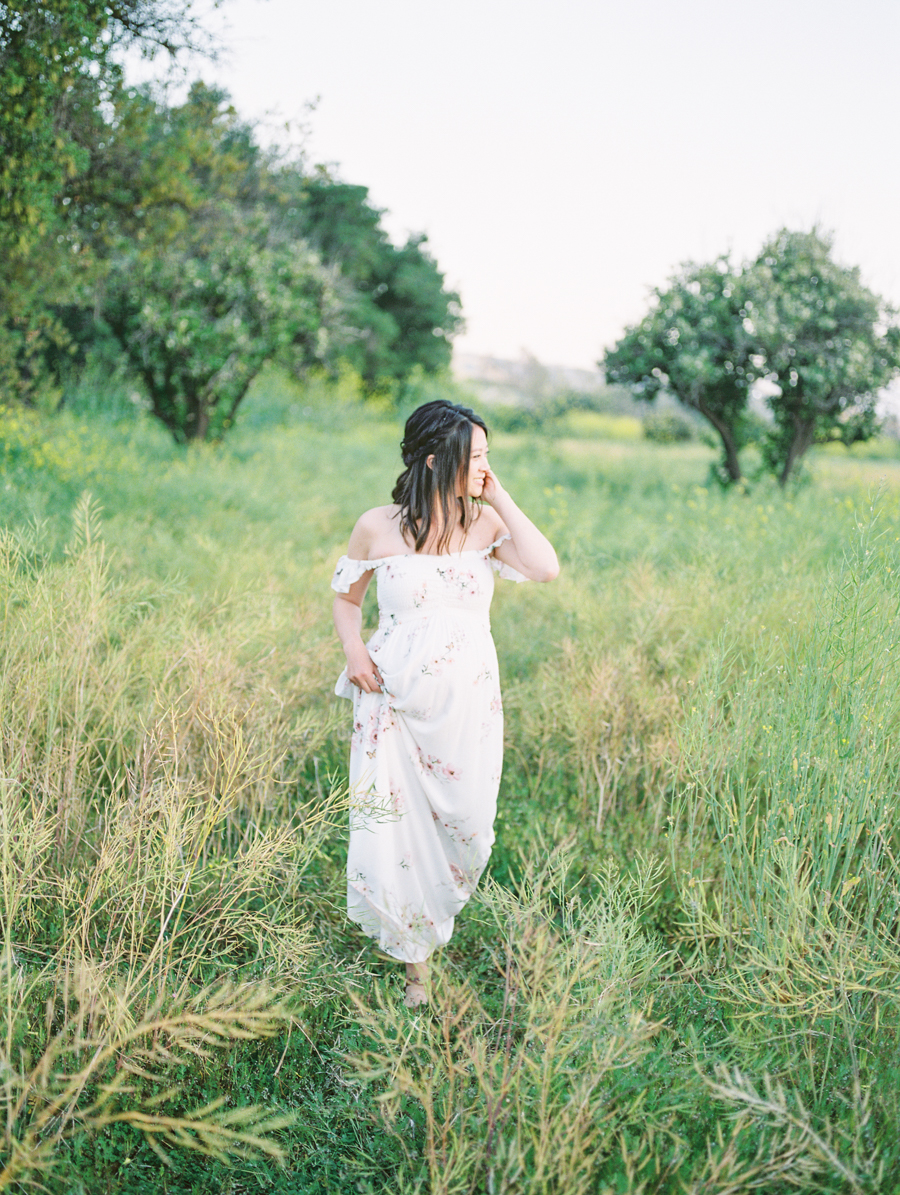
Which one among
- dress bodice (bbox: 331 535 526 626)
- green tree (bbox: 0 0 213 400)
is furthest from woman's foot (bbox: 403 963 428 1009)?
green tree (bbox: 0 0 213 400)

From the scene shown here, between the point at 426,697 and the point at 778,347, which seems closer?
the point at 426,697

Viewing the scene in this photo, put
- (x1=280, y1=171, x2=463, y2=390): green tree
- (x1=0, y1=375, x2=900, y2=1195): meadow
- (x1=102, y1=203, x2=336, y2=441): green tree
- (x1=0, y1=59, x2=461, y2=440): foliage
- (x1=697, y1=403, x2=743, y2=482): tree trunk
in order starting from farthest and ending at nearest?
(x1=280, y1=171, x2=463, y2=390): green tree, (x1=697, y1=403, x2=743, y2=482): tree trunk, (x1=102, y1=203, x2=336, y2=441): green tree, (x1=0, y1=59, x2=461, y2=440): foliage, (x1=0, y1=375, x2=900, y2=1195): meadow

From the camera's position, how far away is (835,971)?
5.95 feet

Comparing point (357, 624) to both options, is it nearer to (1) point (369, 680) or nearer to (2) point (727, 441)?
(1) point (369, 680)

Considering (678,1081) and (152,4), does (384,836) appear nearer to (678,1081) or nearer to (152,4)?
(678,1081)

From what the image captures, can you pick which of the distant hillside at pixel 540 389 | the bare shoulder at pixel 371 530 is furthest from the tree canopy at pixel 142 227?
the distant hillside at pixel 540 389

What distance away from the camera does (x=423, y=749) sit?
2311 millimetres

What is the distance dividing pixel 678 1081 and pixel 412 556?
1.50 meters

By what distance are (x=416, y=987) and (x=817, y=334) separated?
34.9ft

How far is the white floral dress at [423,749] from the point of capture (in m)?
2.26

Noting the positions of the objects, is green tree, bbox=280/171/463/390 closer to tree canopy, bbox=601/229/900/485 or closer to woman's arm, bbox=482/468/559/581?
tree canopy, bbox=601/229/900/485

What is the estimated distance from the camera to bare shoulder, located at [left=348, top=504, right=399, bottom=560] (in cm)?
239

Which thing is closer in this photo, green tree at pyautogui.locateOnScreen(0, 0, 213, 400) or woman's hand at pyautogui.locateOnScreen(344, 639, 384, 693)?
woman's hand at pyautogui.locateOnScreen(344, 639, 384, 693)

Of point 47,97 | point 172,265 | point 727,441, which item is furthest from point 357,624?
point 727,441
